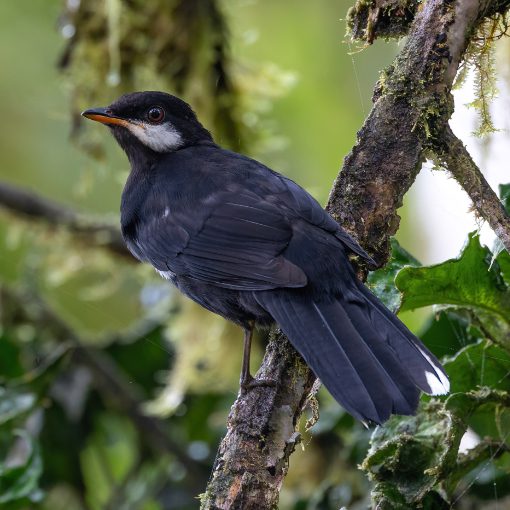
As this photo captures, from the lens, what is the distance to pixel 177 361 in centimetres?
495

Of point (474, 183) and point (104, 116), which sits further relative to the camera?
point (104, 116)

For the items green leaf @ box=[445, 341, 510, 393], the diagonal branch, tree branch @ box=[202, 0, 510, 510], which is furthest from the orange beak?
green leaf @ box=[445, 341, 510, 393]

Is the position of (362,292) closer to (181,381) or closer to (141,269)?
(181,381)

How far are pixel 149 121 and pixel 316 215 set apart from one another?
141 cm

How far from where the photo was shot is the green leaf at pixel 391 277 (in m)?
3.01

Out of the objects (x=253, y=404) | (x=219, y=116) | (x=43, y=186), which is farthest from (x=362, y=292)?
(x=43, y=186)

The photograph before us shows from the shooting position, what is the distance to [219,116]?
17.0ft

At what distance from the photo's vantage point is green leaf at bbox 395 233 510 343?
2.71 metres

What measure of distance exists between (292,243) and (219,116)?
2148mm

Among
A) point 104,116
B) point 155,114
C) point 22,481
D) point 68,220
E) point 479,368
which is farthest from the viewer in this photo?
point 68,220

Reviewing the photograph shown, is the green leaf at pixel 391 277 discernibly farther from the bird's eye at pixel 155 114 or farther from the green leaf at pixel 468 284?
the bird's eye at pixel 155 114

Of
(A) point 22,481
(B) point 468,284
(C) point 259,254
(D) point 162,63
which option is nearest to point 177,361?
(A) point 22,481

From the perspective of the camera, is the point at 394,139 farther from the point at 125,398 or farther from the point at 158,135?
the point at 125,398

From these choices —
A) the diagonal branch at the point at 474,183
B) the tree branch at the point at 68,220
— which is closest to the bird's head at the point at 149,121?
the tree branch at the point at 68,220
